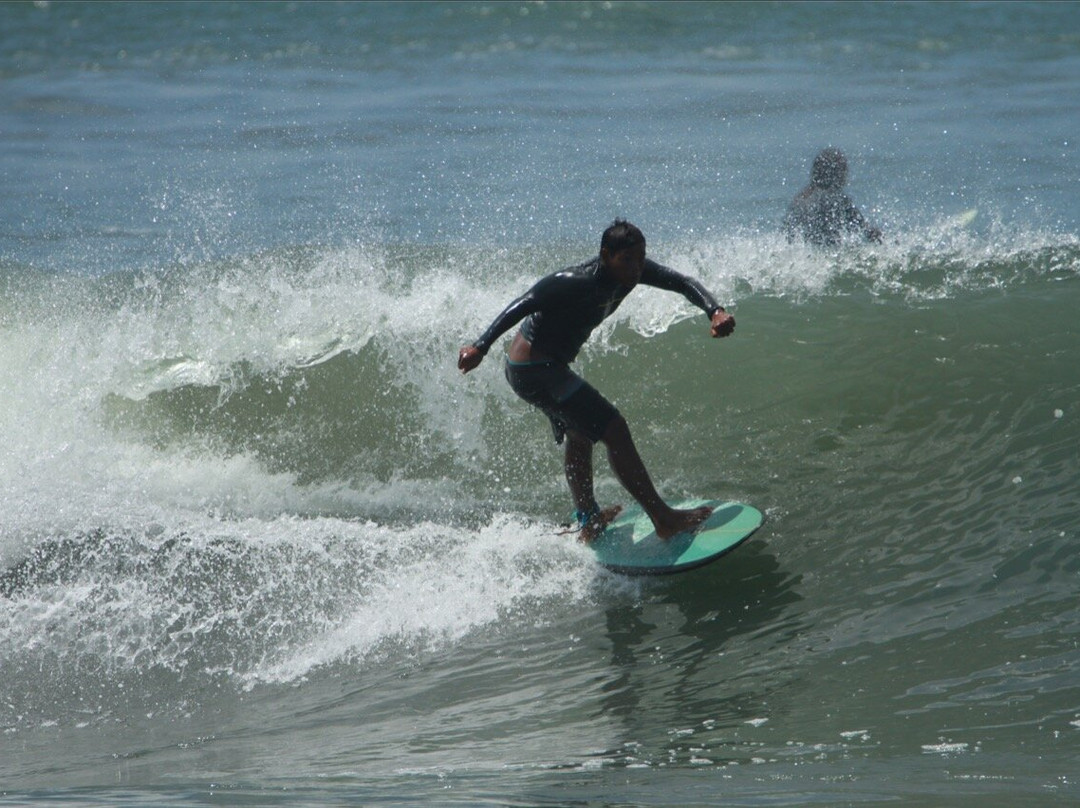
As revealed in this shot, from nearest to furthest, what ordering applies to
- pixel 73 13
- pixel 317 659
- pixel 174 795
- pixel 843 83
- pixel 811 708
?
pixel 174 795 → pixel 811 708 → pixel 317 659 → pixel 843 83 → pixel 73 13

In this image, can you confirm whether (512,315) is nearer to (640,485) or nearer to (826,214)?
(640,485)

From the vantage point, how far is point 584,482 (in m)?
5.88

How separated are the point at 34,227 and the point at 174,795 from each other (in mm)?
13372

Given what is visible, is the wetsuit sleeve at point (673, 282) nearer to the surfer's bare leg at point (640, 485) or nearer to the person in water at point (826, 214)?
the surfer's bare leg at point (640, 485)

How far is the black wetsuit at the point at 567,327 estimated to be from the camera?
5316 mm

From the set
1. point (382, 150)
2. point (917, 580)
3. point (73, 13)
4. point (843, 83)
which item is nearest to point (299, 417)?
point (917, 580)

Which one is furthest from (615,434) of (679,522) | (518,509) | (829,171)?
(829,171)

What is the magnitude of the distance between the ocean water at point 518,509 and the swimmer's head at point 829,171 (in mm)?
971

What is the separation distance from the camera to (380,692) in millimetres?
5035

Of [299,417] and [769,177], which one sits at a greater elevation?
[769,177]

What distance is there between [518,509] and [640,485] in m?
1.57

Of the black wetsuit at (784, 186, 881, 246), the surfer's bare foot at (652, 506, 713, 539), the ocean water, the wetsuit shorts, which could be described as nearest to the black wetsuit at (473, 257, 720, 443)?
the wetsuit shorts

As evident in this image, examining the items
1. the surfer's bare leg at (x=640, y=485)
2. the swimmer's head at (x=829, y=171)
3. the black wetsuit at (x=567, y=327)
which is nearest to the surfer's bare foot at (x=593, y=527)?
the surfer's bare leg at (x=640, y=485)

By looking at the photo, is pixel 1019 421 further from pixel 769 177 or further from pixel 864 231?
pixel 769 177
